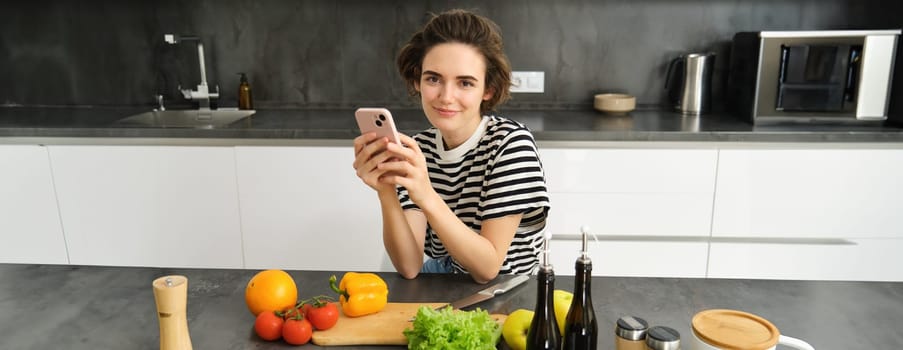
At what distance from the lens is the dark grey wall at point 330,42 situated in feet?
8.98

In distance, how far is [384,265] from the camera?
1969 millimetres

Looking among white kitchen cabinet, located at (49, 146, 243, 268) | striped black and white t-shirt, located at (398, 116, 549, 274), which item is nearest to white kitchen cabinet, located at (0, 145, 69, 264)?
white kitchen cabinet, located at (49, 146, 243, 268)

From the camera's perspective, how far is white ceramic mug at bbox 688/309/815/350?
0.77m

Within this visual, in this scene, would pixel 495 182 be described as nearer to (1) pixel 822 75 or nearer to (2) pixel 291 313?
(2) pixel 291 313

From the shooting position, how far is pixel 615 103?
2643 mm

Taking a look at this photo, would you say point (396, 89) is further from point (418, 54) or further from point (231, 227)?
point (418, 54)

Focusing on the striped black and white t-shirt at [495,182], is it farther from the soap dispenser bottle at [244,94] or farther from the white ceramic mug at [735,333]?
the soap dispenser bottle at [244,94]

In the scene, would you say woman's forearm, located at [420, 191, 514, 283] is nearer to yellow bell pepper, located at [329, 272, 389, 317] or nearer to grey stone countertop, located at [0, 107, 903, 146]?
yellow bell pepper, located at [329, 272, 389, 317]

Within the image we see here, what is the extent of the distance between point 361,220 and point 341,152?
0.87ft

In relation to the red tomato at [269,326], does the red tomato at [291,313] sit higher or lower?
higher

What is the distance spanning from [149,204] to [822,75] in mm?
2517

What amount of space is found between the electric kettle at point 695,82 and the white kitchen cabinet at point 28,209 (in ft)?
8.15

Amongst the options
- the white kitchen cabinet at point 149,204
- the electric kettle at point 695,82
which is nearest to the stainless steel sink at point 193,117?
the white kitchen cabinet at point 149,204

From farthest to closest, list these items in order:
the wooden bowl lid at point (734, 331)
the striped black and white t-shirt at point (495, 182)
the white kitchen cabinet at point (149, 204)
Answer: the white kitchen cabinet at point (149, 204) → the striped black and white t-shirt at point (495, 182) → the wooden bowl lid at point (734, 331)
